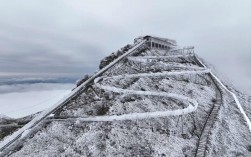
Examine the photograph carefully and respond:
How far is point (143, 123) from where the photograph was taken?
4297cm

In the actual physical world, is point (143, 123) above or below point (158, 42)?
below

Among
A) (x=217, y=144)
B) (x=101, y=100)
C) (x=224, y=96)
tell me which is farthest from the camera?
(x=224, y=96)

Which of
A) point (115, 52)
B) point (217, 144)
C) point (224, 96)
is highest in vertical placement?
point (115, 52)

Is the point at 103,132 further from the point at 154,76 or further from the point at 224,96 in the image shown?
the point at 224,96

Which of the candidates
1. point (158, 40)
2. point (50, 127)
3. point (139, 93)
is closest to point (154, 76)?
point (139, 93)

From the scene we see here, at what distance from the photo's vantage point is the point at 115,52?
89625mm

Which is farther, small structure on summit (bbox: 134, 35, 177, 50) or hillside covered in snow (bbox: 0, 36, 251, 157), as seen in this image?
small structure on summit (bbox: 134, 35, 177, 50)

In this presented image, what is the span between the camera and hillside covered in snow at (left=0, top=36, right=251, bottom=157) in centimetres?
3762

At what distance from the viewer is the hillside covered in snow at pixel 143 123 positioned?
37.6 m

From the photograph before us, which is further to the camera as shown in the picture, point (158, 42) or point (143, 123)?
point (158, 42)

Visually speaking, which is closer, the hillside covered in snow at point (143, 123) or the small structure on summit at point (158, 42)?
the hillside covered in snow at point (143, 123)

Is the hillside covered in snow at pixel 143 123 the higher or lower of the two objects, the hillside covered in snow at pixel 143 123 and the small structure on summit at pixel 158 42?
the lower

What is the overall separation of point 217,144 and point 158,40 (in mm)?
69790

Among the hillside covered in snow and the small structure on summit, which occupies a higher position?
the small structure on summit
